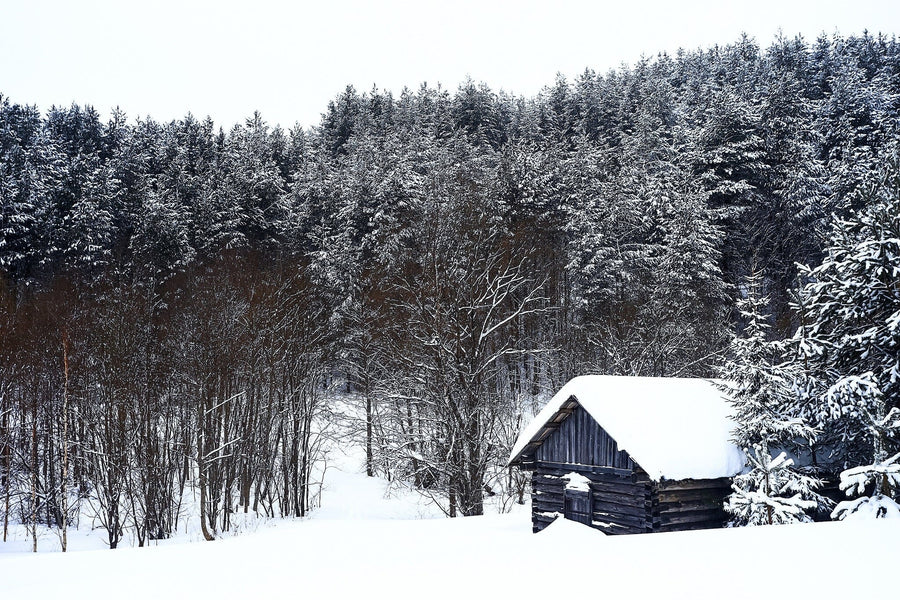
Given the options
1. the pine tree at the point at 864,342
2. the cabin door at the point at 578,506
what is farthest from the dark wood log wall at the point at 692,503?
the pine tree at the point at 864,342

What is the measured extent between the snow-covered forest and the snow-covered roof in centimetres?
127

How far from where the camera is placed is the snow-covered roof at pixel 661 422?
17734 mm

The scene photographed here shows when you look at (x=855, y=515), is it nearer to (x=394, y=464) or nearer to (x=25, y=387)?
(x=394, y=464)

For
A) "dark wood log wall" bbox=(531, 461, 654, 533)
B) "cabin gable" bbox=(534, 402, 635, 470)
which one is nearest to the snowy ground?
"dark wood log wall" bbox=(531, 461, 654, 533)

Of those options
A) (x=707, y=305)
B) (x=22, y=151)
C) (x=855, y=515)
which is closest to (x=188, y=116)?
(x=22, y=151)

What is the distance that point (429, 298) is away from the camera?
28.1 metres

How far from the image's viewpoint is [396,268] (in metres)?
34.4

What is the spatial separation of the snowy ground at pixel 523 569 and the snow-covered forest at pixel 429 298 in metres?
5.84

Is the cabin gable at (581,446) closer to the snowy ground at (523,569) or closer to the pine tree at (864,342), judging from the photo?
the snowy ground at (523,569)

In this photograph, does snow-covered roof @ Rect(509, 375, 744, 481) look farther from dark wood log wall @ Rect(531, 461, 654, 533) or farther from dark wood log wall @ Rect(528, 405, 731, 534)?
dark wood log wall @ Rect(531, 461, 654, 533)

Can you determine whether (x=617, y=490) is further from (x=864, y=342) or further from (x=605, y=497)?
(x=864, y=342)

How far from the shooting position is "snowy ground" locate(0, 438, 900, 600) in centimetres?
796

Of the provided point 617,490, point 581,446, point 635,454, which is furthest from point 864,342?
point 581,446

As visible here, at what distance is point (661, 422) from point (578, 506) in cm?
412
